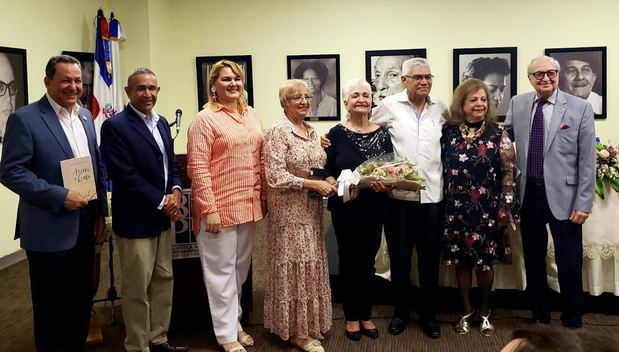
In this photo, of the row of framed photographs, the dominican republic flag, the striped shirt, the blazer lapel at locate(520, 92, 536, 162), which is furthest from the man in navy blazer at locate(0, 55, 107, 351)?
the row of framed photographs

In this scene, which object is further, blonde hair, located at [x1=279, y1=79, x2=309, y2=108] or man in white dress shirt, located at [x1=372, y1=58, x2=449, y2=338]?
man in white dress shirt, located at [x1=372, y1=58, x2=449, y2=338]

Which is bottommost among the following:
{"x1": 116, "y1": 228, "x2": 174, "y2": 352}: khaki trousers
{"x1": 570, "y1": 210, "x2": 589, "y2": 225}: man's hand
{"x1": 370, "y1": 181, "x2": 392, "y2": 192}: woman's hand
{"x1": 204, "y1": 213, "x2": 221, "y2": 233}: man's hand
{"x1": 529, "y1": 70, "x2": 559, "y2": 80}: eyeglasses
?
{"x1": 116, "y1": 228, "x2": 174, "y2": 352}: khaki trousers

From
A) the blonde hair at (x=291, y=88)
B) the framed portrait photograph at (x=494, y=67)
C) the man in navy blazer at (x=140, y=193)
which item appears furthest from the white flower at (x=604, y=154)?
the framed portrait photograph at (x=494, y=67)

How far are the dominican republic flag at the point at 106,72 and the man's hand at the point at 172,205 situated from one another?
10.7 feet

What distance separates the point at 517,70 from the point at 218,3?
150 inches

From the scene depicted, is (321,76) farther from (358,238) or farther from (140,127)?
(140,127)

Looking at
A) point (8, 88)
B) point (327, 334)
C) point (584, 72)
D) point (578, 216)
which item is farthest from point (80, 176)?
point (584, 72)

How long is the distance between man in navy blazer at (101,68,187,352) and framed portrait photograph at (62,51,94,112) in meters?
3.30

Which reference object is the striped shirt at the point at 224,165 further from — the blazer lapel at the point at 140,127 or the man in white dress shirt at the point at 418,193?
the man in white dress shirt at the point at 418,193

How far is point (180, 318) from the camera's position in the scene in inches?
131

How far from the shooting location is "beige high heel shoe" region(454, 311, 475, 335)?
313 cm

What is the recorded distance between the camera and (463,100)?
3.01 m

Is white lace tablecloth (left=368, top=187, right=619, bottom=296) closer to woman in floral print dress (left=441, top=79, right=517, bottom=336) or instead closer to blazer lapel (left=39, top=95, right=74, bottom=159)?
woman in floral print dress (left=441, top=79, right=517, bottom=336)

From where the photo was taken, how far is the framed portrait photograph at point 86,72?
5.58 meters
